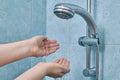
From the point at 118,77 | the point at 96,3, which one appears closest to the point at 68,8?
the point at 96,3

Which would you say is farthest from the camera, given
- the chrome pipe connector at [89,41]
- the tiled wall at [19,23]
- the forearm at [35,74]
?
the tiled wall at [19,23]

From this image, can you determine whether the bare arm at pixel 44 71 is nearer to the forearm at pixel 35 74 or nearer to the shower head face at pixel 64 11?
the forearm at pixel 35 74

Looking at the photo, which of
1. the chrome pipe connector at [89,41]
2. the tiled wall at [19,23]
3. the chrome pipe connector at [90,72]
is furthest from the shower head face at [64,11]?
the tiled wall at [19,23]

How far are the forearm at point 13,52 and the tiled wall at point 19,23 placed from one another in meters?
0.20

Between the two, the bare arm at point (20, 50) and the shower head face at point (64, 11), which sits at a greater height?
the shower head face at point (64, 11)

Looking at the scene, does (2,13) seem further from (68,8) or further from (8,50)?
(68,8)

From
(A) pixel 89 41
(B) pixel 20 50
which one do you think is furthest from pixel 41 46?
(A) pixel 89 41

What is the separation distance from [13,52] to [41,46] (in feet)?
0.35

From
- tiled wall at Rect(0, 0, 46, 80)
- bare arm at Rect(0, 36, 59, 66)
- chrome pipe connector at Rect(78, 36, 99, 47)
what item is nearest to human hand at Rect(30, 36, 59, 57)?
bare arm at Rect(0, 36, 59, 66)

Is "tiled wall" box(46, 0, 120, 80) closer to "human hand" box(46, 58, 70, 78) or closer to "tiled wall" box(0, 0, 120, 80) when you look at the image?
"tiled wall" box(0, 0, 120, 80)

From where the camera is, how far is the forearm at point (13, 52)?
2.91 feet

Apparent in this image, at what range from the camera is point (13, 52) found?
89cm

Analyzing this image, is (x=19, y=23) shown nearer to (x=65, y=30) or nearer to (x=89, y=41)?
(x=65, y=30)

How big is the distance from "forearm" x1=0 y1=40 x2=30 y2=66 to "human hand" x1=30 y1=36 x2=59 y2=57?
0.02 metres
